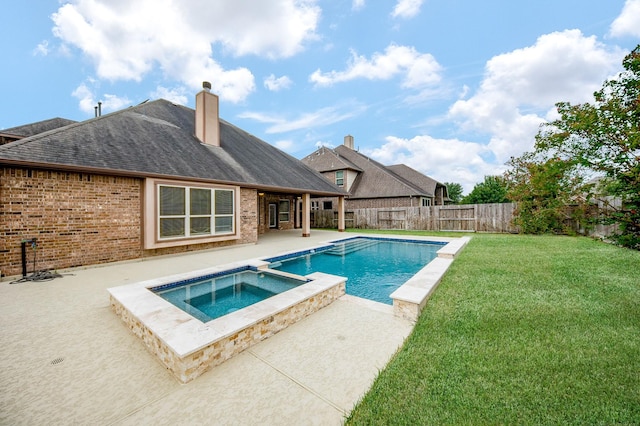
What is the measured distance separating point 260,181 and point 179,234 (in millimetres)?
4044

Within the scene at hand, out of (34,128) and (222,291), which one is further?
(34,128)

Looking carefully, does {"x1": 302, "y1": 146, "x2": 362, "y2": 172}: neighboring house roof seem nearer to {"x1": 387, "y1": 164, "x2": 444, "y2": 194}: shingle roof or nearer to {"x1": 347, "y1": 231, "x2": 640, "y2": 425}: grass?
{"x1": 387, "y1": 164, "x2": 444, "y2": 194}: shingle roof

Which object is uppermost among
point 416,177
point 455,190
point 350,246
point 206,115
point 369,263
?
point 206,115

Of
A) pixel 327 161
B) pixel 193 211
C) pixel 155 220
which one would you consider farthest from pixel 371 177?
pixel 155 220

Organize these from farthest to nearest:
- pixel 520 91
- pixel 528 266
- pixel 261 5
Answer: pixel 520 91 → pixel 261 5 → pixel 528 266

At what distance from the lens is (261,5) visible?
32.7ft

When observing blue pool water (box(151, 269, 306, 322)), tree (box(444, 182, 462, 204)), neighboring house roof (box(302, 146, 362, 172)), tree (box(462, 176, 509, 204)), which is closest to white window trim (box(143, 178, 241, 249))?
blue pool water (box(151, 269, 306, 322))

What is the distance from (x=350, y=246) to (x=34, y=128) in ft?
56.8

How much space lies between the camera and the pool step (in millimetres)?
10375

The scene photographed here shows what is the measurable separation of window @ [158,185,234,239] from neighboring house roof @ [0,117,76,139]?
32.6ft

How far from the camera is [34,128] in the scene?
43.4 ft

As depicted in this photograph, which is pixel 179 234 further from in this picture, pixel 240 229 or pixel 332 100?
pixel 332 100

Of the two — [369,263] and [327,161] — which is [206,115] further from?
[327,161]

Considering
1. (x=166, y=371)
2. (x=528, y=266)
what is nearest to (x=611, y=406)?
(x=166, y=371)
